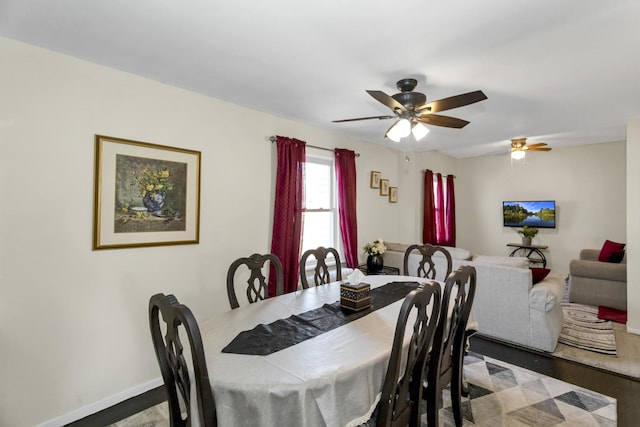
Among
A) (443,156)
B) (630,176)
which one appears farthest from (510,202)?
(630,176)

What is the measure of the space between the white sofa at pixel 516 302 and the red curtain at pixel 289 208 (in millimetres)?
1775

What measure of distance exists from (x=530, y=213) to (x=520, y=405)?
4786 millimetres

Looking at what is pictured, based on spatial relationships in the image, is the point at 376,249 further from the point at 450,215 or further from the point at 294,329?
the point at 450,215

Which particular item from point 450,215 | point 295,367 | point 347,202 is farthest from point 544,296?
point 450,215

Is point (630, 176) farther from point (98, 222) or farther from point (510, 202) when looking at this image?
point (98, 222)

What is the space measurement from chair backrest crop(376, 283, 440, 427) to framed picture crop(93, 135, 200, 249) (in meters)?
2.04

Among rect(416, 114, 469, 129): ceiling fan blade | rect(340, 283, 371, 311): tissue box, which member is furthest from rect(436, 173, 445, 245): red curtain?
Result: rect(340, 283, 371, 311): tissue box

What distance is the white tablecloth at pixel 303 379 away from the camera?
1172 millimetres

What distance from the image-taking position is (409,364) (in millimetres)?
1428

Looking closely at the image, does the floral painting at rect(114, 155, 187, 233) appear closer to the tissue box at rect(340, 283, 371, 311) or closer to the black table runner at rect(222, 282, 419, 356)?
the black table runner at rect(222, 282, 419, 356)

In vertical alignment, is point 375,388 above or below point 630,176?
below

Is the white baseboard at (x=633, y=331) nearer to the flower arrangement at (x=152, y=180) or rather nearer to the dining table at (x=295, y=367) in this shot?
the dining table at (x=295, y=367)

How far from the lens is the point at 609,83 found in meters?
2.55

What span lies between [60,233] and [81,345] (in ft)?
2.58
